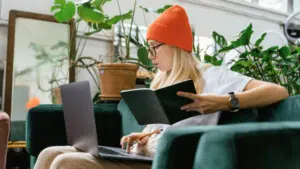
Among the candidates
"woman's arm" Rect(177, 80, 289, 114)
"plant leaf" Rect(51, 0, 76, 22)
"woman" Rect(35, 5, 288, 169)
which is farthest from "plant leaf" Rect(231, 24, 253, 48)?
"plant leaf" Rect(51, 0, 76, 22)

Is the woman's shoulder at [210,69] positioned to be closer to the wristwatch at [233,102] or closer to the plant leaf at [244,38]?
the wristwatch at [233,102]

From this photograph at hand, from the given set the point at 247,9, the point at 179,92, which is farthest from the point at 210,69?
the point at 247,9

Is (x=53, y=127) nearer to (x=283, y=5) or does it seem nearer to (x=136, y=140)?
(x=136, y=140)

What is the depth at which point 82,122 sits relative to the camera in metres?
1.16

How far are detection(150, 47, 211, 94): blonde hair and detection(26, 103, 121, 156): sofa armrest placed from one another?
18.9 inches

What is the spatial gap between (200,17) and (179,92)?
2673mm

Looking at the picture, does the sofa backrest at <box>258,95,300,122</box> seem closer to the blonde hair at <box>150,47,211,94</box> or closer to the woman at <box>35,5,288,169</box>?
the woman at <box>35,5,288,169</box>

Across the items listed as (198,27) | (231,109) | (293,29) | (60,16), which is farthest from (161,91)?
(293,29)

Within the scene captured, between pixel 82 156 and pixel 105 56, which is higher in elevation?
pixel 105 56

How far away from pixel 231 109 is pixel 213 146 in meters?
0.52

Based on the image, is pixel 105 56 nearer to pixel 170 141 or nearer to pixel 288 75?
pixel 288 75

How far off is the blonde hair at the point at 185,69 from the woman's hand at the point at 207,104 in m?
0.15

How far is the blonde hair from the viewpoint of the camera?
124 cm

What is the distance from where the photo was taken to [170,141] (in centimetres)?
66
